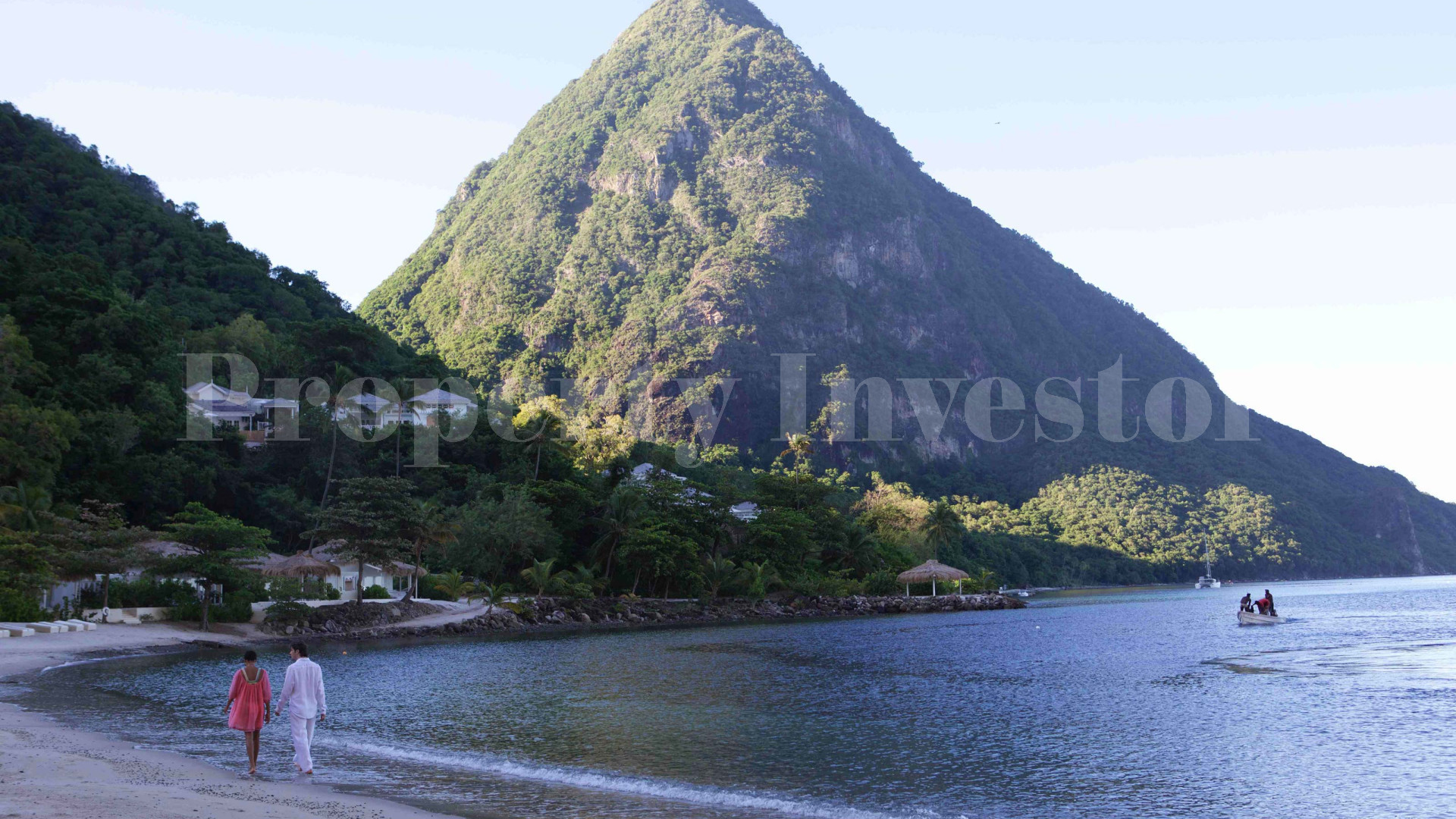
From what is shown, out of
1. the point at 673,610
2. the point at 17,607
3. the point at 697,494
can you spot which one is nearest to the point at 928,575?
the point at 697,494

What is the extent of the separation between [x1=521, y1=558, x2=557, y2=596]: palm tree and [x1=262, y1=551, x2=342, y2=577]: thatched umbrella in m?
11.9

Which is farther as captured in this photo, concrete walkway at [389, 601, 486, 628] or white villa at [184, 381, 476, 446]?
white villa at [184, 381, 476, 446]

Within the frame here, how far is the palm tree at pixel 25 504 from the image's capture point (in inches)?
1351

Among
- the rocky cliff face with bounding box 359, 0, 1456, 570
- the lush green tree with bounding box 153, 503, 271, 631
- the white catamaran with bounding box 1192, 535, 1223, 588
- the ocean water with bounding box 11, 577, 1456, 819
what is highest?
the rocky cliff face with bounding box 359, 0, 1456, 570

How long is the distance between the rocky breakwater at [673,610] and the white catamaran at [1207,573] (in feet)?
173

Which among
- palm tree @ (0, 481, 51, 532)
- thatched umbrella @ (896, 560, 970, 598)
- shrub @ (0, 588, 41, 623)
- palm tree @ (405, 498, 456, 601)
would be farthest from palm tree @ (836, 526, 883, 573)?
shrub @ (0, 588, 41, 623)

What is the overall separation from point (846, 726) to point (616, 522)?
38.9 meters

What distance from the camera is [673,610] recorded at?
188 ft

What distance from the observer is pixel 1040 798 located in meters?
13.2

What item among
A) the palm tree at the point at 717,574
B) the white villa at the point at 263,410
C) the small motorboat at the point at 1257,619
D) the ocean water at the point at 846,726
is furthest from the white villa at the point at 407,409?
the small motorboat at the point at 1257,619

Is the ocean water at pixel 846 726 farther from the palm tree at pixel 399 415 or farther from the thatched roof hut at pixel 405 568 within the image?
the palm tree at pixel 399 415

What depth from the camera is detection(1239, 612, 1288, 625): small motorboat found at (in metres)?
48.1

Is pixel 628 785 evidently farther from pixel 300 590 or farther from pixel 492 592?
pixel 492 592

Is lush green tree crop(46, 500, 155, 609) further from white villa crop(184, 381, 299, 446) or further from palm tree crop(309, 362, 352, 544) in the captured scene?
white villa crop(184, 381, 299, 446)
